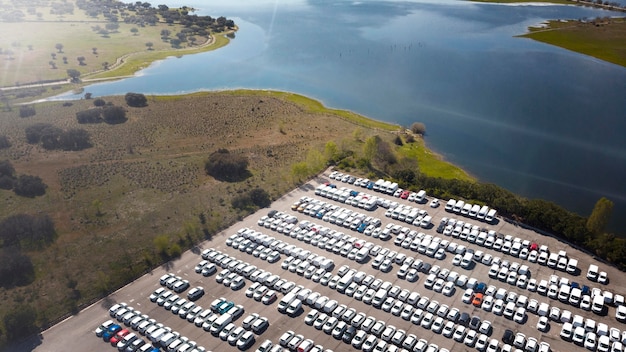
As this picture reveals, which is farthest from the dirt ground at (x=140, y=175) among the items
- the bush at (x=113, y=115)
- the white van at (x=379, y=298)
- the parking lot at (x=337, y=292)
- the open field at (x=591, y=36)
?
the open field at (x=591, y=36)

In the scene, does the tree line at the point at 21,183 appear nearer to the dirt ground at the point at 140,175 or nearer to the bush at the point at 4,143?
the dirt ground at the point at 140,175

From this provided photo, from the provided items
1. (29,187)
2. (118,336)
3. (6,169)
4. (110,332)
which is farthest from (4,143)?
(118,336)

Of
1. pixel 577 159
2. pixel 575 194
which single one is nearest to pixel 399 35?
pixel 577 159

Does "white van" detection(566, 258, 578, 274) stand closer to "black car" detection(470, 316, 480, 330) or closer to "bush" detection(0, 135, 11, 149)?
"black car" detection(470, 316, 480, 330)

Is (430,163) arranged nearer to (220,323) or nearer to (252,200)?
(252,200)

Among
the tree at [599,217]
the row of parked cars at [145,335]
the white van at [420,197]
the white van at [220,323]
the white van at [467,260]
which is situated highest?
the tree at [599,217]

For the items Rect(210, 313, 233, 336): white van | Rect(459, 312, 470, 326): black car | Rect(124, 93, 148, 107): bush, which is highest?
Rect(459, 312, 470, 326): black car

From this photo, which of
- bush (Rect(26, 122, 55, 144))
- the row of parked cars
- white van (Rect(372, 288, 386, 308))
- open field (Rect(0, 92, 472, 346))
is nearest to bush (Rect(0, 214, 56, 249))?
open field (Rect(0, 92, 472, 346))
